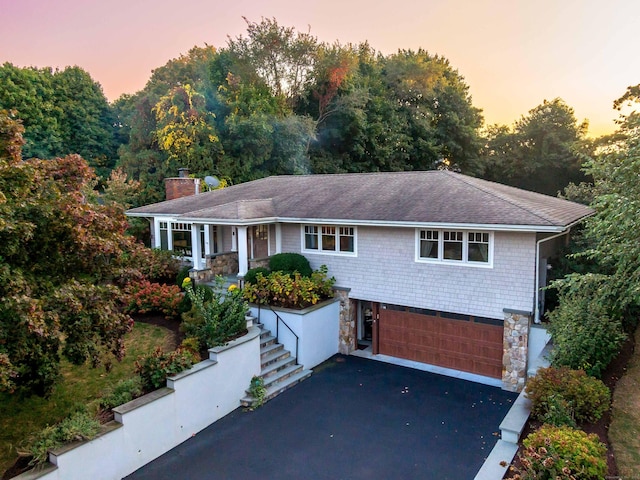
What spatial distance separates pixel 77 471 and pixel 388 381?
7.58 m

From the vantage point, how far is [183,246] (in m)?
17.7

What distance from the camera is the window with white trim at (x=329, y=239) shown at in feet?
44.8

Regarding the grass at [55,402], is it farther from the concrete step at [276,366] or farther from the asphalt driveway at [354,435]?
the concrete step at [276,366]

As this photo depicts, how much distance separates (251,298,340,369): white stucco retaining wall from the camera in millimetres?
12320

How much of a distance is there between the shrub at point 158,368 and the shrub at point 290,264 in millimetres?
5283

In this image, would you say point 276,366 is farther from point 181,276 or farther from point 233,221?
point 181,276

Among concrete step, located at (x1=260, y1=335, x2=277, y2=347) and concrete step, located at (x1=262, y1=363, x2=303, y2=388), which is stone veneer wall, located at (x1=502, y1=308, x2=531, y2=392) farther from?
concrete step, located at (x1=260, y1=335, x2=277, y2=347)


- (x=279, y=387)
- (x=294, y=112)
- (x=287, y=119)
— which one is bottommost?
(x=279, y=387)

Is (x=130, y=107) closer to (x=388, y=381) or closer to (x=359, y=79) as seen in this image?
(x=359, y=79)

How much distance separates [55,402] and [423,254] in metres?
9.72

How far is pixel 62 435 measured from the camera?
707cm

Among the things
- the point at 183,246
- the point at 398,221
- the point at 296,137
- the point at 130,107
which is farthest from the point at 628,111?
the point at 130,107

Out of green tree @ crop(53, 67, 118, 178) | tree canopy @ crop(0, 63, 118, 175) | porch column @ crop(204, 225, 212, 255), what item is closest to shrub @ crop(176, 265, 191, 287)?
porch column @ crop(204, 225, 212, 255)

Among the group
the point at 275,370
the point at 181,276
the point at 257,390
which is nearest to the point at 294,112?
the point at 181,276
